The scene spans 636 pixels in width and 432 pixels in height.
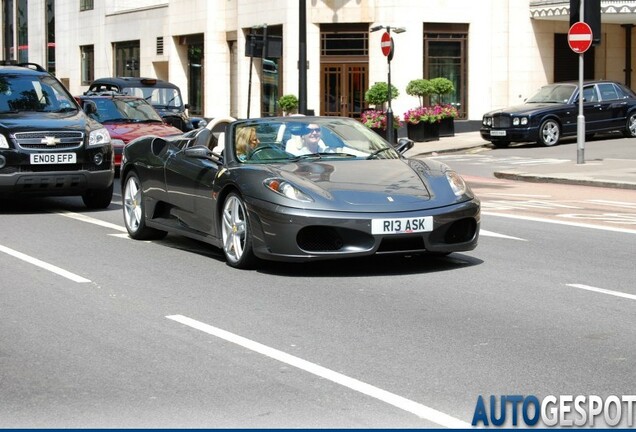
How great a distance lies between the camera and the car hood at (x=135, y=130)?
73.0ft

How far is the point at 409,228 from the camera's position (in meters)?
9.71

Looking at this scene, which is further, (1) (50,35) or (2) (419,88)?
(1) (50,35)

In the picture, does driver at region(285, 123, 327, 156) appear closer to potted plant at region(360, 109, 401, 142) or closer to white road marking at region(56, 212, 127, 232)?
white road marking at region(56, 212, 127, 232)

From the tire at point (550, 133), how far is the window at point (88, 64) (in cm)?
3298

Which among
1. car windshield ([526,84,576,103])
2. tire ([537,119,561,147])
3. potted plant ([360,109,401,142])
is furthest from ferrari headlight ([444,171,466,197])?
potted plant ([360,109,401,142])

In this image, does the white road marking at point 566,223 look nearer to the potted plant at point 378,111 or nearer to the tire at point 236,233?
the tire at point 236,233

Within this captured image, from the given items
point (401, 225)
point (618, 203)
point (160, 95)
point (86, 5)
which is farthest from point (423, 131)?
point (86, 5)

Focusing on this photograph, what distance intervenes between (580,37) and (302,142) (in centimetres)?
1474

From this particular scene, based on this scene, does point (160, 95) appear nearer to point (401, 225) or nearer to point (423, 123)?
point (423, 123)

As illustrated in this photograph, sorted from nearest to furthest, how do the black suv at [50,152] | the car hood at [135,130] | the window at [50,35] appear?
the black suv at [50,152] < the car hood at [135,130] < the window at [50,35]

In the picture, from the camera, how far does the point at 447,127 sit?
36.5 metres

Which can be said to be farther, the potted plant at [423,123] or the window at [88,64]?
the window at [88,64]

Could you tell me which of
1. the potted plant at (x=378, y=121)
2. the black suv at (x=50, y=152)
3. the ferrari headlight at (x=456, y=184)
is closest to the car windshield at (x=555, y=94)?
the potted plant at (x=378, y=121)

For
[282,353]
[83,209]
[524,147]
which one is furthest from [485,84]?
[282,353]
